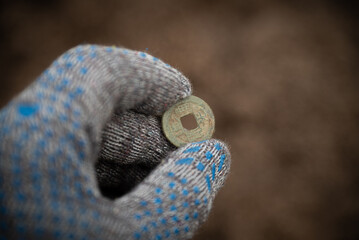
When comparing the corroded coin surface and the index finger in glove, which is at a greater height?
the index finger in glove

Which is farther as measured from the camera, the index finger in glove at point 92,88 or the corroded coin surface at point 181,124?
the corroded coin surface at point 181,124

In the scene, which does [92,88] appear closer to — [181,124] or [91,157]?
[91,157]

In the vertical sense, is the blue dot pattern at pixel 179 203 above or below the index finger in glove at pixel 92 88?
below

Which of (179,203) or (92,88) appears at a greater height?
(92,88)

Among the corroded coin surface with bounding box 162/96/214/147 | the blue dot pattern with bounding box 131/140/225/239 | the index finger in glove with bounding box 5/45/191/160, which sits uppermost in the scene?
the index finger in glove with bounding box 5/45/191/160

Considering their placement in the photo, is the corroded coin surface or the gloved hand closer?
the gloved hand

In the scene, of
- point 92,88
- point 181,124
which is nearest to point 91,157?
point 92,88
